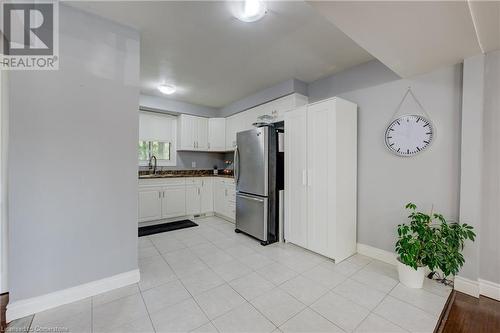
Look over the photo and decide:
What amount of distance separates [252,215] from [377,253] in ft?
5.57

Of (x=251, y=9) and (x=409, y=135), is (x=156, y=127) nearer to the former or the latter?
(x=251, y=9)

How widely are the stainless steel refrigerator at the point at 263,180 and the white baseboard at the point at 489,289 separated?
2.09m

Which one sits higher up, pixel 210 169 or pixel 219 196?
pixel 210 169

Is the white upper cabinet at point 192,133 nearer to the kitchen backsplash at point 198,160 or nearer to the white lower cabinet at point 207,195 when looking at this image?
the kitchen backsplash at point 198,160

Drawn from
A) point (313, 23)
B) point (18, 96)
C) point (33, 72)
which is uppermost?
point (313, 23)

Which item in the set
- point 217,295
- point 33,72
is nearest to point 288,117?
point 217,295

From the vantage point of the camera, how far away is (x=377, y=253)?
260 centimetres

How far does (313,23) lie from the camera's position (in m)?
1.99

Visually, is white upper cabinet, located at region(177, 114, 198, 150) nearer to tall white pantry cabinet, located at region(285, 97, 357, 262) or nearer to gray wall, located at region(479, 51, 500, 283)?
tall white pantry cabinet, located at region(285, 97, 357, 262)

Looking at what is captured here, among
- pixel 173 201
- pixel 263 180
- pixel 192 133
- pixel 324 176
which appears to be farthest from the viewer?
pixel 192 133

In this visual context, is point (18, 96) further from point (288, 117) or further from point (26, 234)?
point (288, 117)

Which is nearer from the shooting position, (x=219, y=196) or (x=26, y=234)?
(x=26, y=234)

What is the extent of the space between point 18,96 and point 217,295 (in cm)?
224

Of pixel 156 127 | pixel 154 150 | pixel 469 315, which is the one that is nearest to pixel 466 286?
pixel 469 315
